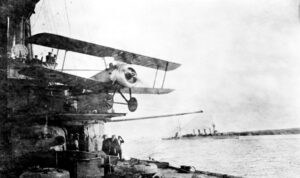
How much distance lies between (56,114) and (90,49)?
302cm

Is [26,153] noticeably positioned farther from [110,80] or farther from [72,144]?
[110,80]

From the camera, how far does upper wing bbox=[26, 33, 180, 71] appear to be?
9.88m

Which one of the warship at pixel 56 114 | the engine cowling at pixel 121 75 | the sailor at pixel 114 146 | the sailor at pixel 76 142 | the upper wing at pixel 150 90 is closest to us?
the warship at pixel 56 114

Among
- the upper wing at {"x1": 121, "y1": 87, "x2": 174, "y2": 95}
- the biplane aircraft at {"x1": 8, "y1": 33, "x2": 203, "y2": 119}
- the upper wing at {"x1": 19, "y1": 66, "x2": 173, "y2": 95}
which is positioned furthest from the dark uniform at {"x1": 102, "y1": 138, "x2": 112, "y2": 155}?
the upper wing at {"x1": 121, "y1": 87, "x2": 174, "y2": 95}

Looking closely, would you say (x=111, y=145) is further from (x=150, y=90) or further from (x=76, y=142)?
(x=150, y=90)

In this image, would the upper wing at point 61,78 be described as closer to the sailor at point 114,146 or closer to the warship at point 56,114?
the warship at point 56,114

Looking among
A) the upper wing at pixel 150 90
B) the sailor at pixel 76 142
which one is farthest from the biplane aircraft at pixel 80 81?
the upper wing at pixel 150 90

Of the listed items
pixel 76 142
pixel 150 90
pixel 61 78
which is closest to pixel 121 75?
pixel 61 78

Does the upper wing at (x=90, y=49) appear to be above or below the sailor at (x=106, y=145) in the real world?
above

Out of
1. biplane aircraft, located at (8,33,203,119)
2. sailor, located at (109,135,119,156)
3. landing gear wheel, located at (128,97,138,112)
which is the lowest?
sailor, located at (109,135,119,156)

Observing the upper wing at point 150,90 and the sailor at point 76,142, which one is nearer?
the sailor at point 76,142

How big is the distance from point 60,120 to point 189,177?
17.0ft

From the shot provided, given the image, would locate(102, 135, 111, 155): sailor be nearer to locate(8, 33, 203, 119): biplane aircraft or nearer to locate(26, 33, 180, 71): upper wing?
locate(8, 33, 203, 119): biplane aircraft

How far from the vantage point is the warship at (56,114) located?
29.5ft
